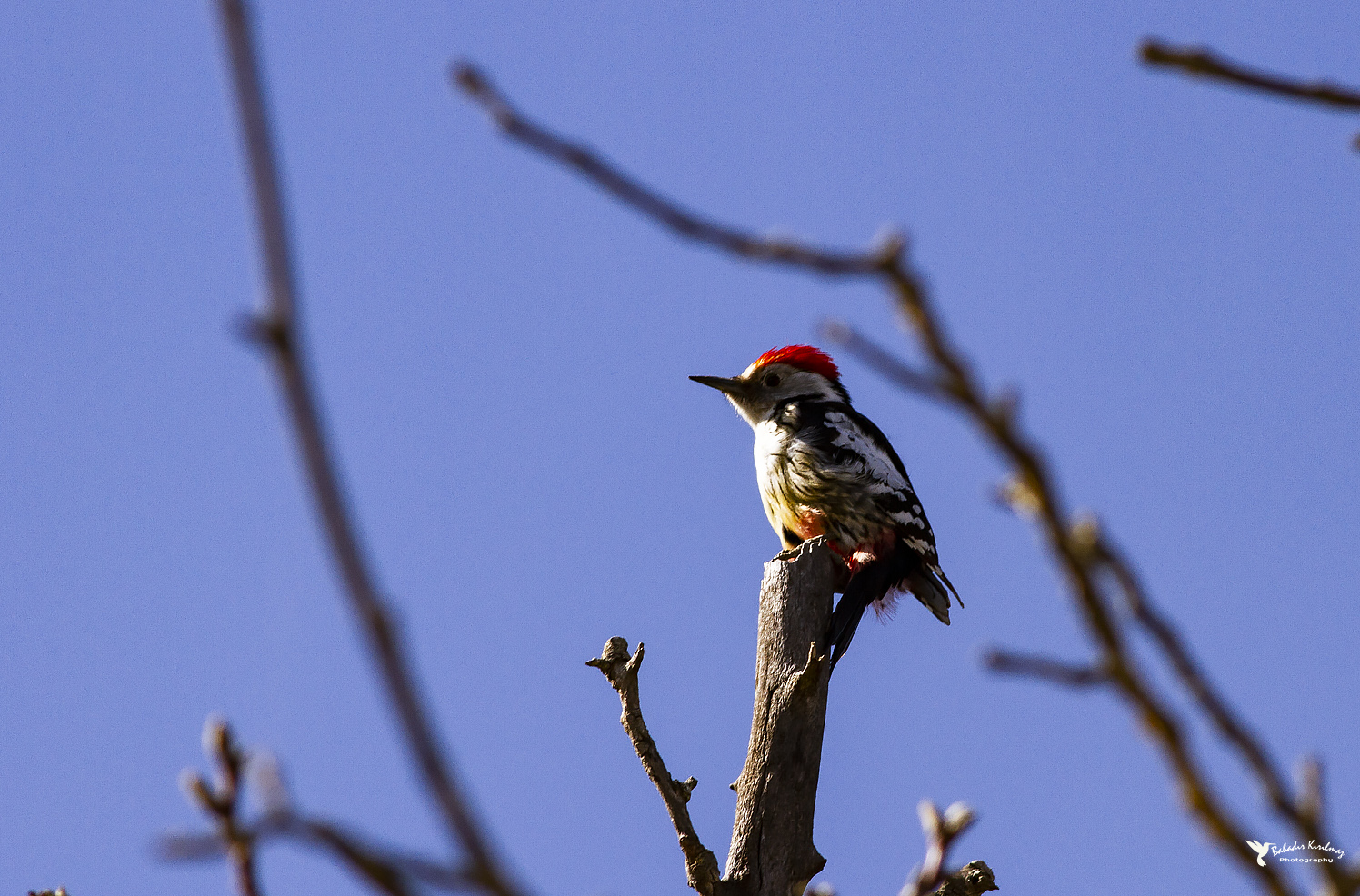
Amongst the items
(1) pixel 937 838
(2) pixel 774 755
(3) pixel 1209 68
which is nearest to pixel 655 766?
(2) pixel 774 755

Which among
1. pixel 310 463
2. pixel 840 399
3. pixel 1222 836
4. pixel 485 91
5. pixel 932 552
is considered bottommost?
pixel 1222 836

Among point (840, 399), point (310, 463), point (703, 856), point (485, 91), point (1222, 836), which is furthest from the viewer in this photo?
point (840, 399)

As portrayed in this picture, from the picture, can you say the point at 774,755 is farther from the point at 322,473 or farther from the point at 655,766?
the point at 322,473

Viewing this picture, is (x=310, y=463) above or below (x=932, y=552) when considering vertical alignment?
below

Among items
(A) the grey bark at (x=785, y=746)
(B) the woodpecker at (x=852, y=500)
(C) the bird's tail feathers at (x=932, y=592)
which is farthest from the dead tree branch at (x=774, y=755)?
(C) the bird's tail feathers at (x=932, y=592)

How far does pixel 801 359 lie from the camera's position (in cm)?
673

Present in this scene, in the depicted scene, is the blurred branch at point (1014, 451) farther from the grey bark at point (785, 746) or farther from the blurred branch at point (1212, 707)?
the grey bark at point (785, 746)

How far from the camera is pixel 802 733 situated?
12.1 feet

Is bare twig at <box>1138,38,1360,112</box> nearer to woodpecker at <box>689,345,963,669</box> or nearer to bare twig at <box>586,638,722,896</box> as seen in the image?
bare twig at <box>586,638,722,896</box>

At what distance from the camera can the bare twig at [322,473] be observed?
716 mm

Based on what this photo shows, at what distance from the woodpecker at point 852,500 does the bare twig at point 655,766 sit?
1.25m

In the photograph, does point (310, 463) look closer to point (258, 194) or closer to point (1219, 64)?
point (258, 194)

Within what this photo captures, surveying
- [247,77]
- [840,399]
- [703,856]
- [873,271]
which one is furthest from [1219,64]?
[840,399]

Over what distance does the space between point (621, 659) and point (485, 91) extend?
9.96ft
